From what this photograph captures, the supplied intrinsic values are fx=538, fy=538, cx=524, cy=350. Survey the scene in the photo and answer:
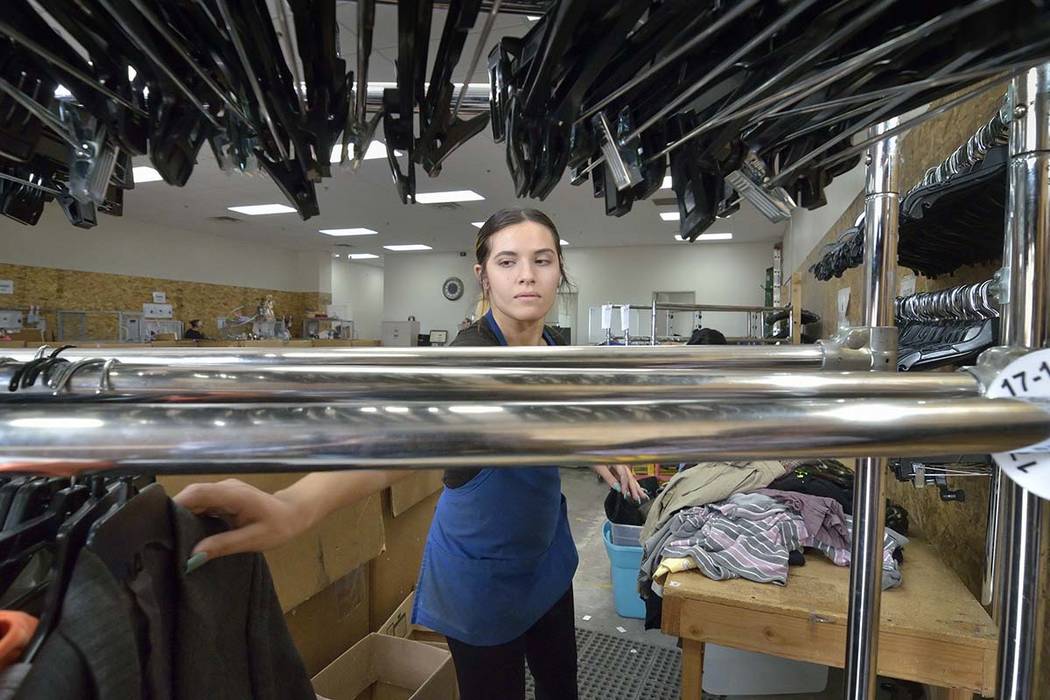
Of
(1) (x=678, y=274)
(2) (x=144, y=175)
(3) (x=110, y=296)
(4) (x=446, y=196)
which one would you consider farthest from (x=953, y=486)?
(3) (x=110, y=296)

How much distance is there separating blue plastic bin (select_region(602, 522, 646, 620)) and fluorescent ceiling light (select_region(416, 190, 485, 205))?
605 centimetres

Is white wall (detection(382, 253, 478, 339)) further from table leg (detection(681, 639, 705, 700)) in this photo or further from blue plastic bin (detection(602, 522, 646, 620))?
table leg (detection(681, 639, 705, 700))

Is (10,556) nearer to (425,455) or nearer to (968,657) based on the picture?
(425,455)

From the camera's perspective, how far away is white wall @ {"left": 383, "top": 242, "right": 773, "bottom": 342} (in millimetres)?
11695

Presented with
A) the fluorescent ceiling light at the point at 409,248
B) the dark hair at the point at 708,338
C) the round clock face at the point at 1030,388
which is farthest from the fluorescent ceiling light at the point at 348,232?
the round clock face at the point at 1030,388

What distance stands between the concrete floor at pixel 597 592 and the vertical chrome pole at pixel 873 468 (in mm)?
1680

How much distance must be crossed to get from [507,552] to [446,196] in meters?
7.27

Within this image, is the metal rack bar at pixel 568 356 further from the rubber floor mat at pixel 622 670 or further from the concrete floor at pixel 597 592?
the concrete floor at pixel 597 592

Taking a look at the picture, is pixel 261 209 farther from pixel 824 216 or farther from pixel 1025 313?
pixel 1025 313

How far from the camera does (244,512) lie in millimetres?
591

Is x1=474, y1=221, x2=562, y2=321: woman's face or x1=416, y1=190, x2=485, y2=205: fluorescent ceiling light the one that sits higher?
x1=416, y1=190, x2=485, y2=205: fluorescent ceiling light

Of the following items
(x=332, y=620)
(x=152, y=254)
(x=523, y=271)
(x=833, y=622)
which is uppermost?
(x=152, y=254)

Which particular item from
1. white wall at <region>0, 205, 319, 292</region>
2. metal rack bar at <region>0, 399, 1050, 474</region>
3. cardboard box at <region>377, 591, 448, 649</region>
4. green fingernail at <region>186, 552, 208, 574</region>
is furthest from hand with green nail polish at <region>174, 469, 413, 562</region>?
white wall at <region>0, 205, 319, 292</region>

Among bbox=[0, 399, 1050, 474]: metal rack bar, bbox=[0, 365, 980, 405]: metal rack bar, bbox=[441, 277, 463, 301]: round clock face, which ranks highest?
Result: bbox=[441, 277, 463, 301]: round clock face
